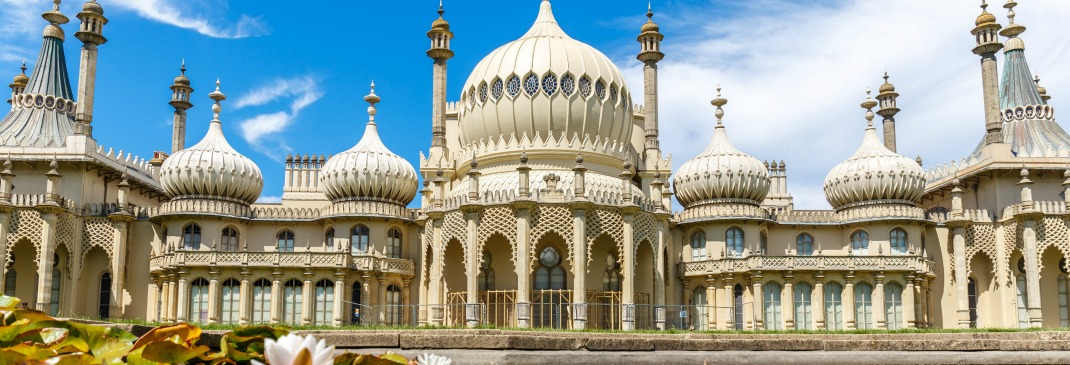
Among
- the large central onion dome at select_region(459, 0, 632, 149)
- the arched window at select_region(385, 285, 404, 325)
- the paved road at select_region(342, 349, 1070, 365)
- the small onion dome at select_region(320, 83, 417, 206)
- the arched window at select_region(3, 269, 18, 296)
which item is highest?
the large central onion dome at select_region(459, 0, 632, 149)

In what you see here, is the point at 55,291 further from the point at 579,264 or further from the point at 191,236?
the point at 579,264

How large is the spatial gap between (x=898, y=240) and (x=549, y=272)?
14.2 metres

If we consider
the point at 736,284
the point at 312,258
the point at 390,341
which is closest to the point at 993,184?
the point at 736,284

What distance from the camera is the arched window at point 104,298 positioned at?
3706cm

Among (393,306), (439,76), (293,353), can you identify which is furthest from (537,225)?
(293,353)

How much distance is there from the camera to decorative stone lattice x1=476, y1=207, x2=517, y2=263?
107 ft

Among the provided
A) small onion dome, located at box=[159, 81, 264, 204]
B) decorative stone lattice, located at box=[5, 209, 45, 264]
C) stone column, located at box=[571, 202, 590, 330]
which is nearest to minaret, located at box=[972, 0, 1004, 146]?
stone column, located at box=[571, 202, 590, 330]

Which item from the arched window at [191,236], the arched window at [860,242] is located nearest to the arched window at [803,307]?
the arched window at [860,242]

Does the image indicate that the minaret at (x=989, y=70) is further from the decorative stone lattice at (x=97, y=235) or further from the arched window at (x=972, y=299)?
the decorative stone lattice at (x=97, y=235)

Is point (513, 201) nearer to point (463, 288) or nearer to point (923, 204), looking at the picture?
point (463, 288)

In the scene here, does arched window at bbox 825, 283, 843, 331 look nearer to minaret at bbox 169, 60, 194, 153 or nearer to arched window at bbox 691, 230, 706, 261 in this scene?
arched window at bbox 691, 230, 706, 261

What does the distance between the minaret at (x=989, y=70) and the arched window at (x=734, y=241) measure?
34.9ft

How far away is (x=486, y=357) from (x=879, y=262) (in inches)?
1019

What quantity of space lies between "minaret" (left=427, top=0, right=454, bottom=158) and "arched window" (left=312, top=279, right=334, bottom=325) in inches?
286
